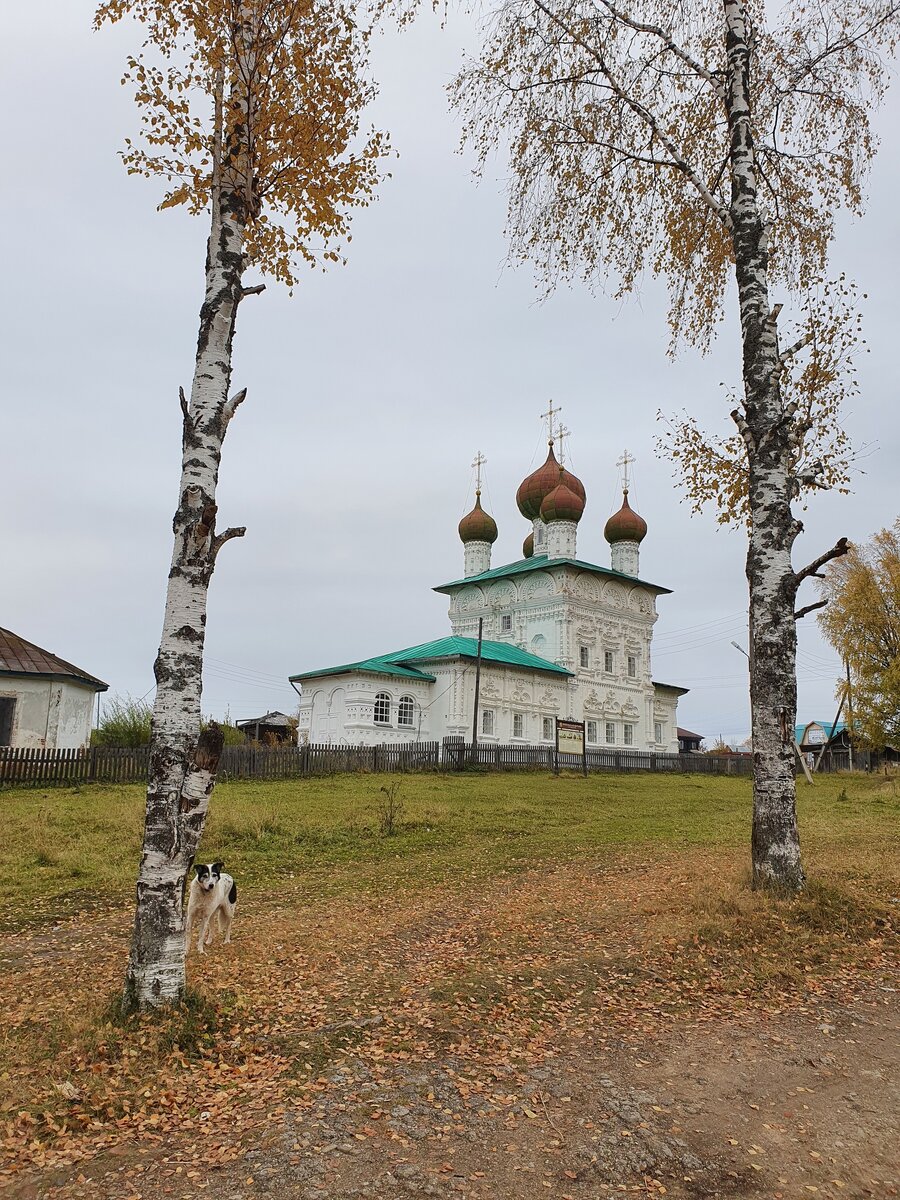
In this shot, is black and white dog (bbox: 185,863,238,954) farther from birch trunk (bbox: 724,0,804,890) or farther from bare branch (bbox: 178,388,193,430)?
birch trunk (bbox: 724,0,804,890)

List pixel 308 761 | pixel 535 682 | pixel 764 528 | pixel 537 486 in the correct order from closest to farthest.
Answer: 1. pixel 764 528
2. pixel 308 761
3. pixel 535 682
4. pixel 537 486

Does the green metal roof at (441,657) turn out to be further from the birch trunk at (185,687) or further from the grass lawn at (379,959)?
the birch trunk at (185,687)

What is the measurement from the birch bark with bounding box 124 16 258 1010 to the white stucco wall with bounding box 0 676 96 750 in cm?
2219

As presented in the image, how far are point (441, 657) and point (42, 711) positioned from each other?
17.6 metres

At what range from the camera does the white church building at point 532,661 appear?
124ft

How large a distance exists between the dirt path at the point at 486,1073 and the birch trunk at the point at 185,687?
0.59 metres

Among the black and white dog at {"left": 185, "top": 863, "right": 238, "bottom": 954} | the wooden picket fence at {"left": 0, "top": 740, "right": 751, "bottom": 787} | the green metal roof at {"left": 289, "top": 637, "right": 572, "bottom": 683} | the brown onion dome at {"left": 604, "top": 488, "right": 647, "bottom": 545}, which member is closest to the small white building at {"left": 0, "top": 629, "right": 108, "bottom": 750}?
the wooden picket fence at {"left": 0, "top": 740, "right": 751, "bottom": 787}

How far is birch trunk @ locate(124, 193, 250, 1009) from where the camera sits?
5387 mm

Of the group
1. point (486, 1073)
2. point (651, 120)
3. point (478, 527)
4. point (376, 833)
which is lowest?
point (486, 1073)

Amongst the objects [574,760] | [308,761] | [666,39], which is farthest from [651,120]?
[574,760]

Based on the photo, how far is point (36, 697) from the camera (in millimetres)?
26188

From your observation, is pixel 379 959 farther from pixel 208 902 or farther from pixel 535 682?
pixel 535 682

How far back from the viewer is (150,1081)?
15.0 ft

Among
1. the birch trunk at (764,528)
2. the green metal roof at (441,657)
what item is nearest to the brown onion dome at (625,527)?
the green metal roof at (441,657)
